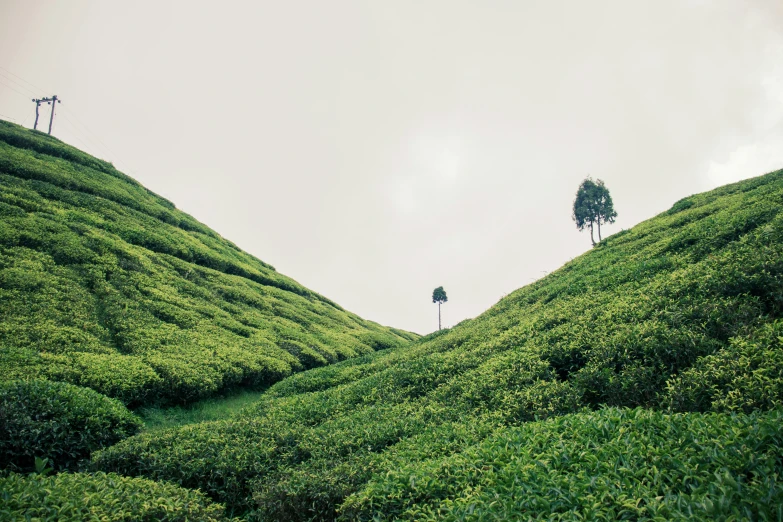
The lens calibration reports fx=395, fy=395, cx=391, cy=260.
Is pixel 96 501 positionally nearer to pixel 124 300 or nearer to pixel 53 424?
pixel 53 424

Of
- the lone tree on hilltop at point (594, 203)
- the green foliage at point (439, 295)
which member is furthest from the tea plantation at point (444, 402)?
the green foliage at point (439, 295)

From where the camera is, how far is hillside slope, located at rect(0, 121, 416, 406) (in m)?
12.4

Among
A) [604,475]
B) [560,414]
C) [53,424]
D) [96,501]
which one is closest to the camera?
[604,475]

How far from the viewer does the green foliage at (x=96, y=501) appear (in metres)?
4.92

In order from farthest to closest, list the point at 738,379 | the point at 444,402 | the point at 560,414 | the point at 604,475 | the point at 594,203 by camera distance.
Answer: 1. the point at 594,203
2. the point at 444,402
3. the point at 560,414
4. the point at 738,379
5. the point at 604,475

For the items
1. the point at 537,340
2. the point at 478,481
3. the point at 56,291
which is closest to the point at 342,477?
the point at 478,481

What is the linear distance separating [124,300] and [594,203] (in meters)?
45.8

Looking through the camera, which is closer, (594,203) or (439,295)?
(594,203)

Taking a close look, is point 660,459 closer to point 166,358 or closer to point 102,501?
point 102,501

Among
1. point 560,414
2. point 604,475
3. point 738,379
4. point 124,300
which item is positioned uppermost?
point 124,300

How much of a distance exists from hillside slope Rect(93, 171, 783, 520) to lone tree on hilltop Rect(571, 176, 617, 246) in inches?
1361

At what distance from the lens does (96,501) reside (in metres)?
5.34

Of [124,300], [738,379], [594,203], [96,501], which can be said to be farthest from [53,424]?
[594,203]

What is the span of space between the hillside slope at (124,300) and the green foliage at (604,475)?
34.6ft
